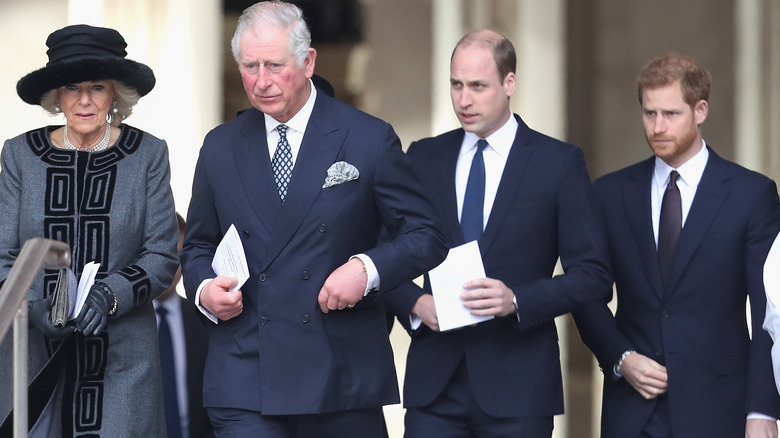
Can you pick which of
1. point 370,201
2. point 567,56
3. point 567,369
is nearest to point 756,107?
point 567,56

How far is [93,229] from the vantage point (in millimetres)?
5207

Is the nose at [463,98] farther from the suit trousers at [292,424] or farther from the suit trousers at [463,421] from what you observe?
the suit trousers at [292,424]

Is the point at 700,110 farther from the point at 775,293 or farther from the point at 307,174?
the point at 307,174

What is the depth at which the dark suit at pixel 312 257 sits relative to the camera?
4.82 meters

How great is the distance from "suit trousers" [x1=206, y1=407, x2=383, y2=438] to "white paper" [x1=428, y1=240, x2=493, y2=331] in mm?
594

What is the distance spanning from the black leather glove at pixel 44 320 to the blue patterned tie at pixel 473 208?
4.85 feet

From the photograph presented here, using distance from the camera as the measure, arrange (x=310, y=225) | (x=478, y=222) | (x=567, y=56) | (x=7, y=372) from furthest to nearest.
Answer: (x=567, y=56)
(x=478, y=222)
(x=7, y=372)
(x=310, y=225)

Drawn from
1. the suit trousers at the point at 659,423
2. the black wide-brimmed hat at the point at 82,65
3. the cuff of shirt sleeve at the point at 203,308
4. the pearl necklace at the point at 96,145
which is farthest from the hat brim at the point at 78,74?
the suit trousers at the point at 659,423

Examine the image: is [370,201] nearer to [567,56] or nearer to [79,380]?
[79,380]

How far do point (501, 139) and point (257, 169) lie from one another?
1089 mm

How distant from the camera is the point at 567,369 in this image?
8758mm

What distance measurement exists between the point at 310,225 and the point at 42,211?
3.28 ft

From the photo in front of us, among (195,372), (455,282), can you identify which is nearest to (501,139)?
(455,282)

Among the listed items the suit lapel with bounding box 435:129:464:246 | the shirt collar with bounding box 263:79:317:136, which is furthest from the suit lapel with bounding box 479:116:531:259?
the shirt collar with bounding box 263:79:317:136
